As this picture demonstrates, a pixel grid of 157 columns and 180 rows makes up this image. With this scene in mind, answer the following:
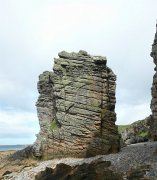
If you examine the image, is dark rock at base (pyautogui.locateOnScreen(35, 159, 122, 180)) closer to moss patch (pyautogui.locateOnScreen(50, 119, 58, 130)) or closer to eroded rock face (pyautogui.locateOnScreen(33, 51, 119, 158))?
eroded rock face (pyautogui.locateOnScreen(33, 51, 119, 158))

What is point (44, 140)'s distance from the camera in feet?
192

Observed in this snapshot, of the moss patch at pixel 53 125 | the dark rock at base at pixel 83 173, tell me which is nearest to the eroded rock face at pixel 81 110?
the moss patch at pixel 53 125

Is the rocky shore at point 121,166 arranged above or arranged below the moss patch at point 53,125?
below

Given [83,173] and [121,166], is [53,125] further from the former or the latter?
[83,173]

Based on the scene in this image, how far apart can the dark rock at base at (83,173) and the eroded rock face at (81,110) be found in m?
10.2

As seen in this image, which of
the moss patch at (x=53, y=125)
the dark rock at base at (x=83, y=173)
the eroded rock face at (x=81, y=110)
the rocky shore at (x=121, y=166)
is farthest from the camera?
the moss patch at (x=53, y=125)

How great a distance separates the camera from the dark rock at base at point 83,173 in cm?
3947

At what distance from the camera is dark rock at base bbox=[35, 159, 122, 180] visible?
3947cm

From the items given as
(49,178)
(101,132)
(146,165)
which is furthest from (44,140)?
(146,165)

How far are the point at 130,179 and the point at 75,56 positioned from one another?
75.2 ft

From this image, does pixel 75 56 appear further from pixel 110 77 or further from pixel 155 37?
pixel 155 37

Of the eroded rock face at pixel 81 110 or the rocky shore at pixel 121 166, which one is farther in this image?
the eroded rock face at pixel 81 110

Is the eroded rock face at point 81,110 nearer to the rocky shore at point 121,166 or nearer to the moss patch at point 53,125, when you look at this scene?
the moss patch at point 53,125

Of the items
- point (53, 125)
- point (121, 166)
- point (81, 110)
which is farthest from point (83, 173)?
point (53, 125)
